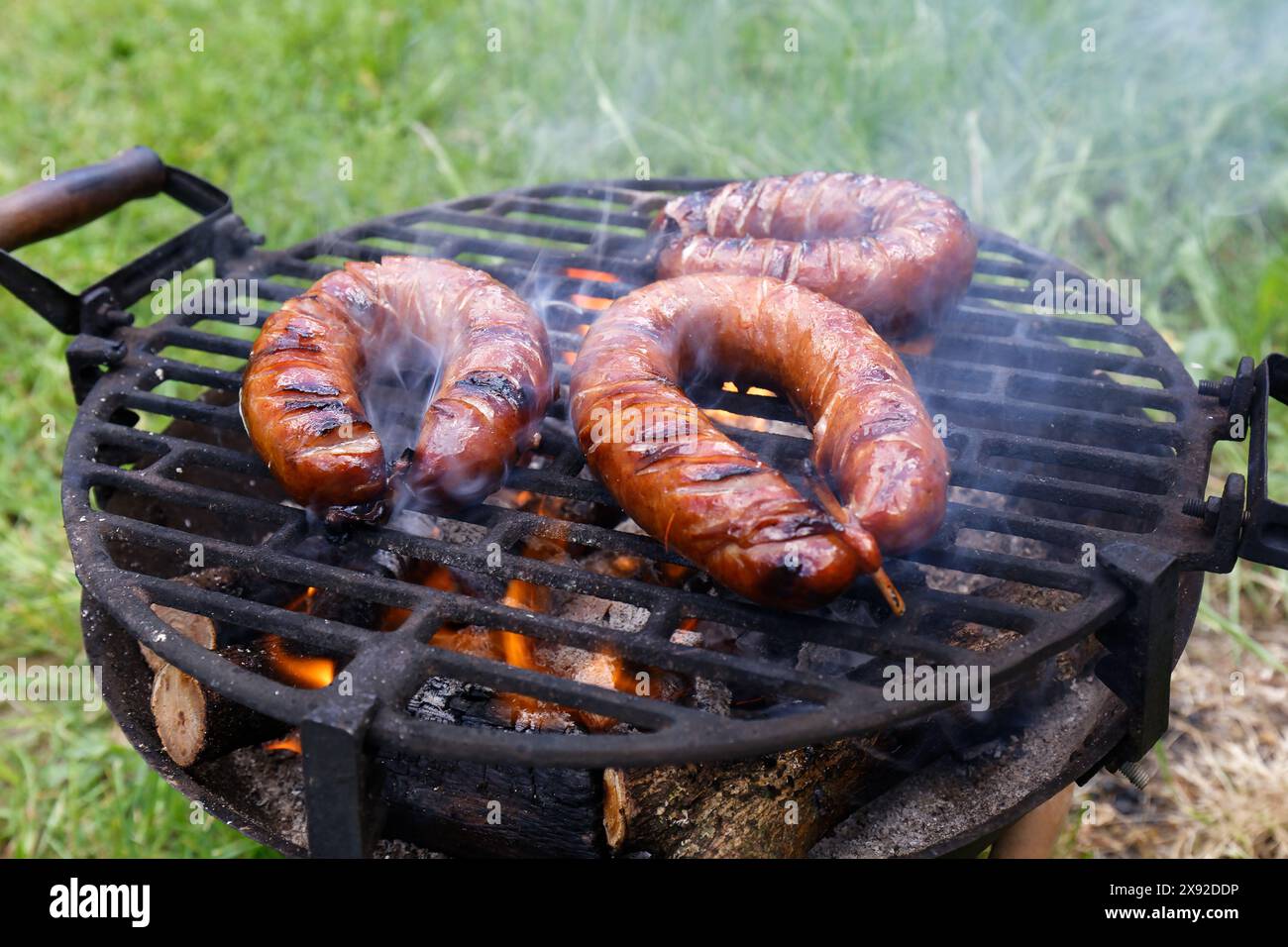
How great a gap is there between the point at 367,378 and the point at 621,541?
0.81 metres

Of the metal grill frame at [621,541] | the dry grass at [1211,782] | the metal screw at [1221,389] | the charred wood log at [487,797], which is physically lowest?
the dry grass at [1211,782]

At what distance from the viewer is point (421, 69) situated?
6.37 meters

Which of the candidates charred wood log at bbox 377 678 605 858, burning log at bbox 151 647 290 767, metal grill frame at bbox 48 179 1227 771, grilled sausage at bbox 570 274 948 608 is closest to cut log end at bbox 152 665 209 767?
burning log at bbox 151 647 290 767

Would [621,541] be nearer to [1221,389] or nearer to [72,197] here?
[1221,389]

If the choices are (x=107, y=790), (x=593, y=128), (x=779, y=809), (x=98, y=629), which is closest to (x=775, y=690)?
(x=779, y=809)

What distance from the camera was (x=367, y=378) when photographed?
262cm

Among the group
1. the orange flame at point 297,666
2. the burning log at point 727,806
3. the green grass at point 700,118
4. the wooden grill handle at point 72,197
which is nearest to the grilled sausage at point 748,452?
the burning log at point 727,806

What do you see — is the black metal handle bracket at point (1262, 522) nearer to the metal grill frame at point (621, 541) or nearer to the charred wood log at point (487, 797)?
the metal grill frame at point (621, 541)

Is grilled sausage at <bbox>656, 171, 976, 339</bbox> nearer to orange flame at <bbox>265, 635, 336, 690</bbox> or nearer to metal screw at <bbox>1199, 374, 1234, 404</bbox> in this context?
metal screw at <bbox>1199, 374, 1234, 404</bbox>

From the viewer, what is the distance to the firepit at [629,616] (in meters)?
1.84

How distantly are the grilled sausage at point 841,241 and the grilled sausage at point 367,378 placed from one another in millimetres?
635

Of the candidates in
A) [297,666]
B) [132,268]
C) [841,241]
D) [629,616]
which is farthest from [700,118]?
[297,666]

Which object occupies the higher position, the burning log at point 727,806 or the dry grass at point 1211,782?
the burning log at point 727,806

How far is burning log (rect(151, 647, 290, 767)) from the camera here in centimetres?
229
